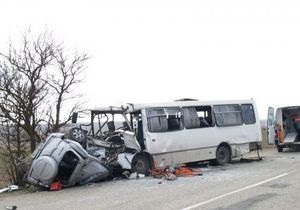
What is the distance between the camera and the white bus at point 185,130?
15.4 m

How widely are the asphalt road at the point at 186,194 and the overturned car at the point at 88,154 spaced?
17.2 inches

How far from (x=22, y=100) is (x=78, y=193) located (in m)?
8.16

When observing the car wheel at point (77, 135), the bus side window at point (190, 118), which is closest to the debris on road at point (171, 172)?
the bus side window at point (190, 118)

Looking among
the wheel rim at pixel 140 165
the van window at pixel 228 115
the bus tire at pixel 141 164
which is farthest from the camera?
the van window at pixel 228 115

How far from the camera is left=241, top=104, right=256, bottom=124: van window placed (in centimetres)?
1916

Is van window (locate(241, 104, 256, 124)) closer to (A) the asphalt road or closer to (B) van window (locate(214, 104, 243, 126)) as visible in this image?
(B) van window (locate(214, 104, 243, 126))

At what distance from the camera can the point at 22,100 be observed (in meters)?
19.0

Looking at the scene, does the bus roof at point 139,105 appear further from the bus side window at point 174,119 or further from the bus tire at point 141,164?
the bus tire at point 141,164

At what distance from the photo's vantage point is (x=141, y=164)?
15.1 m

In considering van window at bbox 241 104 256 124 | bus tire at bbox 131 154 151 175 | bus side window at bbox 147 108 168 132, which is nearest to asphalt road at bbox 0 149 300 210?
bus tire at bbox 131 154 151 175

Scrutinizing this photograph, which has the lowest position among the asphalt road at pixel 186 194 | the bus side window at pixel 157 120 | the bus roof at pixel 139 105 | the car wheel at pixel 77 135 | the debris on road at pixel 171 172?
the asphalt road at pixel 186 194

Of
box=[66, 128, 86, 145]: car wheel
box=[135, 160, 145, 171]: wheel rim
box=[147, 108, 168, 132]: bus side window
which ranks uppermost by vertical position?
box=[147, 108, 168, 132]: bus side window

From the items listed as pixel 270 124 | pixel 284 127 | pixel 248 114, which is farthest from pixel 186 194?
pixel 284 127

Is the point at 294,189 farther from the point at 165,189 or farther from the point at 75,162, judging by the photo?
the point at 75,162
